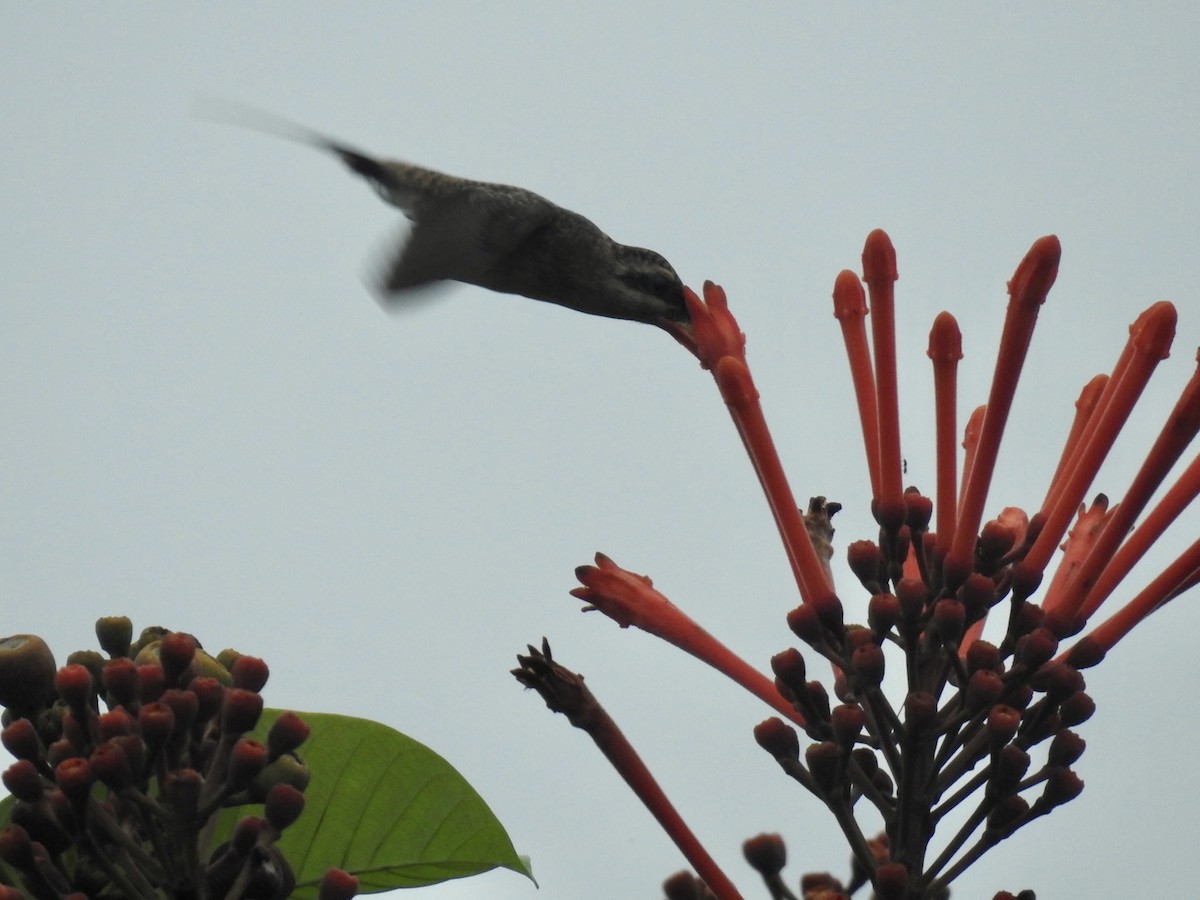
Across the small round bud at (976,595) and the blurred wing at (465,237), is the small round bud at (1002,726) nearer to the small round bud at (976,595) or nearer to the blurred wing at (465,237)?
the small round bud at (976,595)

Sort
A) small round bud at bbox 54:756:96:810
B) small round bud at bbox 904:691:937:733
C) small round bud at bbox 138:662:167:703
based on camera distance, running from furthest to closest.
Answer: small round bud at bbox 138:662:167:703
small round bud at bbox 904:691:937:733
small round bud at bbox 54:756:96:810

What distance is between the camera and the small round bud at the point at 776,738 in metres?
3.84

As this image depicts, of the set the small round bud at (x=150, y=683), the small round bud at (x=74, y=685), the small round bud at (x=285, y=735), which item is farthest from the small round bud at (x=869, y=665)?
the small round bud at (x=74, y=685)

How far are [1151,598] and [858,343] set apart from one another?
120cm

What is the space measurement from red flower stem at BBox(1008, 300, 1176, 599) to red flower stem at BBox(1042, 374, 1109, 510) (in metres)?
0.09

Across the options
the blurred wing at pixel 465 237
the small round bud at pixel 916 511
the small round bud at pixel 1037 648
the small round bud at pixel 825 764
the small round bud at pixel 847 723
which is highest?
the blurred wing at pixel 465 237

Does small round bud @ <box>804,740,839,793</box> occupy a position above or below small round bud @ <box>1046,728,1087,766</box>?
below

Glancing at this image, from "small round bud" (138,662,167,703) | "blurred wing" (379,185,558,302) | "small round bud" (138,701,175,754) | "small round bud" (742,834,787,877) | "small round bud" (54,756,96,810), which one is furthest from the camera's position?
"blurred wing" (379,185,558,302)

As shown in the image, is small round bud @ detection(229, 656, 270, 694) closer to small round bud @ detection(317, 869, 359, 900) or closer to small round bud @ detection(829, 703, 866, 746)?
small round bud @ detection(317, 869, 359, 900)

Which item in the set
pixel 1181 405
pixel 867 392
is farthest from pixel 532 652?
pixel 1181 405

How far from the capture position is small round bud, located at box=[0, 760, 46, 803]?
3.53 m

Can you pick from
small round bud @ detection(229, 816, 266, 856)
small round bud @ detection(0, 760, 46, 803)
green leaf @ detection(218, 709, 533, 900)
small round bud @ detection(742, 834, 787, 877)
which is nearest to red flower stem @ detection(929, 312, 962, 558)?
small round bud @ detection(742, 834, 787, 877)

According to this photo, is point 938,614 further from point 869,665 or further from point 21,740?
point 21,740

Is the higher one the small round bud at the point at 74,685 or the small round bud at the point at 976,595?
the small round bud at the point at 976,595
